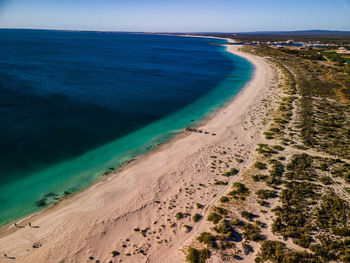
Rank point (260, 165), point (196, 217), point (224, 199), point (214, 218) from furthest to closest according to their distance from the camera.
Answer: point (260, 165) < point (224, 199) < point (196, 217) < point (214, 218)

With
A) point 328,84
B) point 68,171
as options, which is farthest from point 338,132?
point 68,171

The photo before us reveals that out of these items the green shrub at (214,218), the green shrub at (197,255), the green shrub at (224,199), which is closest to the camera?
the green shrub at (197,255)

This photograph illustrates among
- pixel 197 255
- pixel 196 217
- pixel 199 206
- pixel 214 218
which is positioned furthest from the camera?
pixel 199 206

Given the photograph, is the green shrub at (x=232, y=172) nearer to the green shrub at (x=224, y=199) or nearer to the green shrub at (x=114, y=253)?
the green shrub at (x=224, y=199)

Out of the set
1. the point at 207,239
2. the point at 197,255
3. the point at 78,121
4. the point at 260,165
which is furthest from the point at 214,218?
the point at 78,121

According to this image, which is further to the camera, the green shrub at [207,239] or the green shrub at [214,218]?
the green shrub at [214,218]

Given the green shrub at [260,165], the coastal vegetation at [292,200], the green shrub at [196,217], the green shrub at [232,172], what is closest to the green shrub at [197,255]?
the coastal vegetation at [292,200]

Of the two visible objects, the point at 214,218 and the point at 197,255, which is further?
the point at 214,218

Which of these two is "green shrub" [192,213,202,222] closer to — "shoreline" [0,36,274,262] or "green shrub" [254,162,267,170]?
"shoreline" [0,36,274,262]

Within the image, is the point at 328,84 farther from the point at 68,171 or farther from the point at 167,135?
the point at 68,171

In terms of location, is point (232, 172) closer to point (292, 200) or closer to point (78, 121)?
point (292, 200)

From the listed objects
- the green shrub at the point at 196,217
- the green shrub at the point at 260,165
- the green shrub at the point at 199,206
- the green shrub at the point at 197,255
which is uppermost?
the green shrub at the point at 260,165
